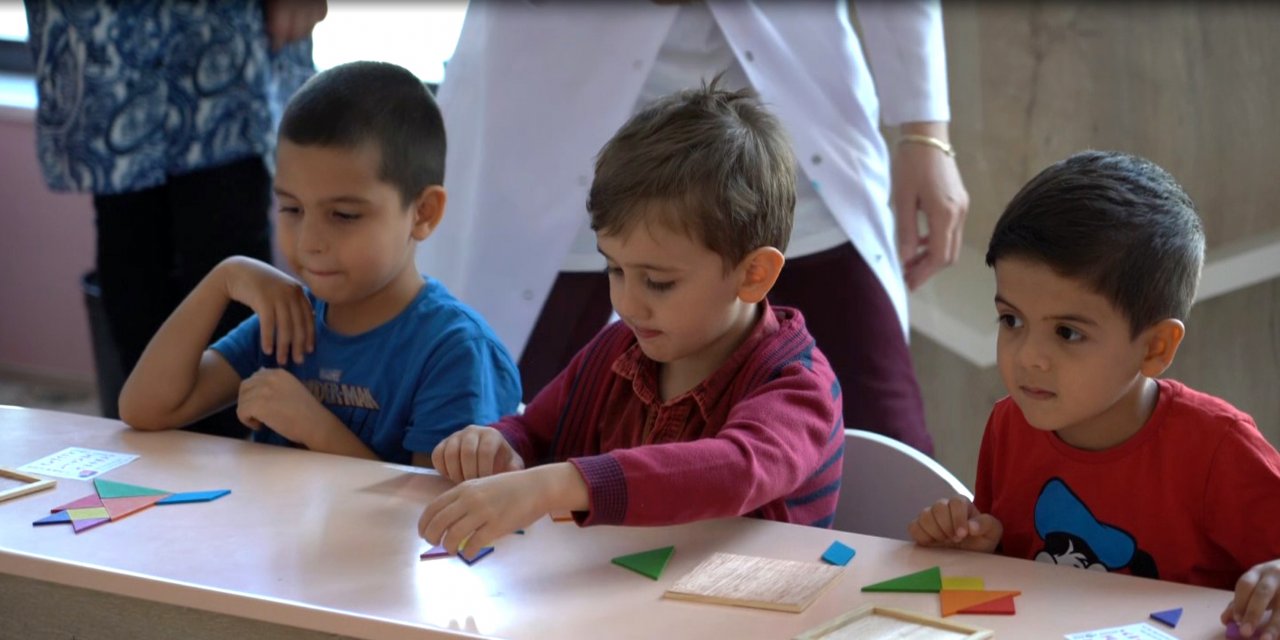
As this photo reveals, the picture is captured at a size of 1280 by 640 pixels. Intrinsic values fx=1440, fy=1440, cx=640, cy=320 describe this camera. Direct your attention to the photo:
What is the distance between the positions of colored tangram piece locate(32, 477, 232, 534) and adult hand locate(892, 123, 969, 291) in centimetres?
113

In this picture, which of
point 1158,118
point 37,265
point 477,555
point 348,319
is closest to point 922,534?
point 477,555

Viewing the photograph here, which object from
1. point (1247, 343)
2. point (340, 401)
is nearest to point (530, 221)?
point (340, 401)

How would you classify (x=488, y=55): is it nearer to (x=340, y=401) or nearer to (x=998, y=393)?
(x=340, y=401)

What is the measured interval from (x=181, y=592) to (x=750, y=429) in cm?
58

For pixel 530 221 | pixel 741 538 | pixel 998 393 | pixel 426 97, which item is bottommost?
pixel 998 393

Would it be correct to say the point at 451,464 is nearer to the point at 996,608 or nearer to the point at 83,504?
the point at 83,504

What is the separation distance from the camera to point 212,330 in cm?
198

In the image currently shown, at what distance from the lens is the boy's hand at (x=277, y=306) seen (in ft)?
6.35

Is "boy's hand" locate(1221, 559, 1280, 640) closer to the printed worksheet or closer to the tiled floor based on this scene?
the printed worksheet

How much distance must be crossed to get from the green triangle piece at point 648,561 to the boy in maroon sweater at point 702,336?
3.5 inches

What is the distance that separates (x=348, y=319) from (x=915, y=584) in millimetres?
970

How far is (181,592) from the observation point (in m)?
1.28

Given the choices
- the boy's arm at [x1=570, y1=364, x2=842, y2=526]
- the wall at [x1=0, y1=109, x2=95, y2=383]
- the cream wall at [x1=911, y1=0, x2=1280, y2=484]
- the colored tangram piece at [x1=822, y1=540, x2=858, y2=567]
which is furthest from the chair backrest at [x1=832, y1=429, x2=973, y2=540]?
the wall at [x1=0, y1=109, x2=95, y2=383]

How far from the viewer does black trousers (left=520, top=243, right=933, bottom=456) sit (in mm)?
2107
